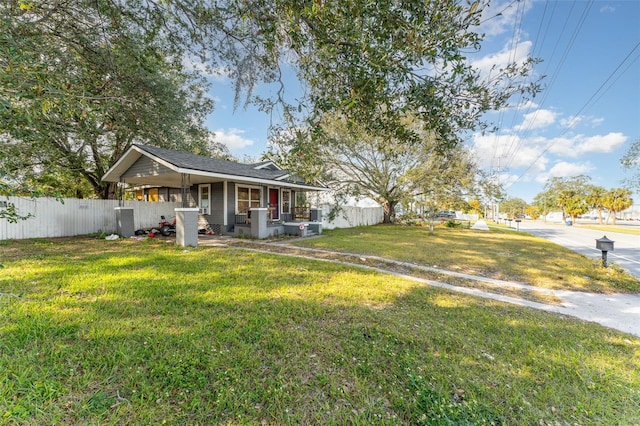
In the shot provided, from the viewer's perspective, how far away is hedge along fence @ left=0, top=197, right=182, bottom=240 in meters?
9.84

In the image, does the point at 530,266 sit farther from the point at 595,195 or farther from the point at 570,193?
the point at 570,193

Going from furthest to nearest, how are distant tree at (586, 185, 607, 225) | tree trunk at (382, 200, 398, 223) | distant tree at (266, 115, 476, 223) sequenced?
distant tree at (586, 185, 607, 225)
tree trunk at (382, 200, 398, 223)
distant tree at (266, 115, 476, 223)

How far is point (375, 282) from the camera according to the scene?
5.39 metres

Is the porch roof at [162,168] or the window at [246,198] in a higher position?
the porch roof at [162,168]

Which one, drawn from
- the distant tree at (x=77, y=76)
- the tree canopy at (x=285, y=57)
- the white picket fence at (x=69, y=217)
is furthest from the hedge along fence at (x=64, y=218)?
the tree canopy at (x=285, y=57)

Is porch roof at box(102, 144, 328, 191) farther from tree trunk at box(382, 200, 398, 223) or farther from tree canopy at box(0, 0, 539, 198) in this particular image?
tree trunk at box(382, 200, 398, 223)

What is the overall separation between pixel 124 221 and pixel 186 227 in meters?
4.44

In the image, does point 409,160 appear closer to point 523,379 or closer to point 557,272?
point 557,272

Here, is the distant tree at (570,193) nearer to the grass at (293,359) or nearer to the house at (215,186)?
the house at (215,186)

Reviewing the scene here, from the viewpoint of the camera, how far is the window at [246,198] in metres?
13.5

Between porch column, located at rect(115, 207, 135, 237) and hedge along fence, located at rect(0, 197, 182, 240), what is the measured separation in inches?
75.7

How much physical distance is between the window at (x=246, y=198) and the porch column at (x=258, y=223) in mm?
1964

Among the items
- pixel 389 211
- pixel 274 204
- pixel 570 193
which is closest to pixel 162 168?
pixel 274 204

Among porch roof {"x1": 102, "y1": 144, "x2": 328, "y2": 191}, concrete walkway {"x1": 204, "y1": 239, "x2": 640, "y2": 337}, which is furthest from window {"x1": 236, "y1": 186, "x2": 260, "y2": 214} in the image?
concrete walkway {"x1": 204, "y1": 239, "x2": 640, "y2": 337}
